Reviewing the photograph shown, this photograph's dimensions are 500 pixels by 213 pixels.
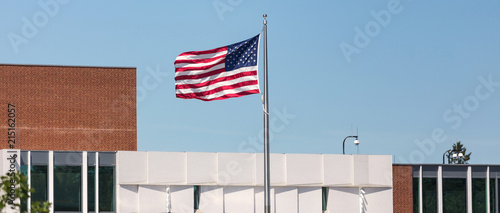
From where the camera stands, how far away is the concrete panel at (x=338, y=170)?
49469 mm

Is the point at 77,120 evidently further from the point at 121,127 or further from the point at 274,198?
the point at 274,198

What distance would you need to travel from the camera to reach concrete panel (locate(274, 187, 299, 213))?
48656mm

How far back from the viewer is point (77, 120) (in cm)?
5512

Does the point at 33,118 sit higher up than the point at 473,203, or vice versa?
the point at 33,118

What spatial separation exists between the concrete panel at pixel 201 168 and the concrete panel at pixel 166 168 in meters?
0.31

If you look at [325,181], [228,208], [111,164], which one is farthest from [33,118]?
[325,181]

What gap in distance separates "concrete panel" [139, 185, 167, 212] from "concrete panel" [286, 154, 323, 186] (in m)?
6.78

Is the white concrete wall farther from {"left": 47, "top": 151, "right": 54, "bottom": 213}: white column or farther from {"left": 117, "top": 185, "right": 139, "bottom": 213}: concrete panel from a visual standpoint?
{"left": 47, "top": 151, "right": 54, "bottom": 213}: white column

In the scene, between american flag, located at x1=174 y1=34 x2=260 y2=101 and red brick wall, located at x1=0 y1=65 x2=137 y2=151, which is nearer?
american flag, located at x1=174 y1=34 x2=260 y2=101

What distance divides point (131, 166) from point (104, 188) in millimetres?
1761

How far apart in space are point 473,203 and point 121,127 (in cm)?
2133

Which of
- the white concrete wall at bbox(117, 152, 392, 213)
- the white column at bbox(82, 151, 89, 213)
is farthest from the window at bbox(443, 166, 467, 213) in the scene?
the white column at bbox(82, 151, 89, 213)

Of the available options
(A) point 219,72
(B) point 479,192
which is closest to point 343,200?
(B) point 479,192

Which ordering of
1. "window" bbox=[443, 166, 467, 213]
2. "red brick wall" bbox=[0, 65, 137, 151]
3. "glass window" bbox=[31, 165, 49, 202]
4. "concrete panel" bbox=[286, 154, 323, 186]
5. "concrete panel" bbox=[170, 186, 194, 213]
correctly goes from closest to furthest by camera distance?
"glass window" bbox=[31, 165, 49, 202]
"concrete panel" bbox=[170, 186, 194, 213]
"concrete panel" bbox=[286, 154, 323, 186]
"window" bbox=[443, 166, 467, 213]
"red brick wall" bbox=[0, 65, 137, 151]
